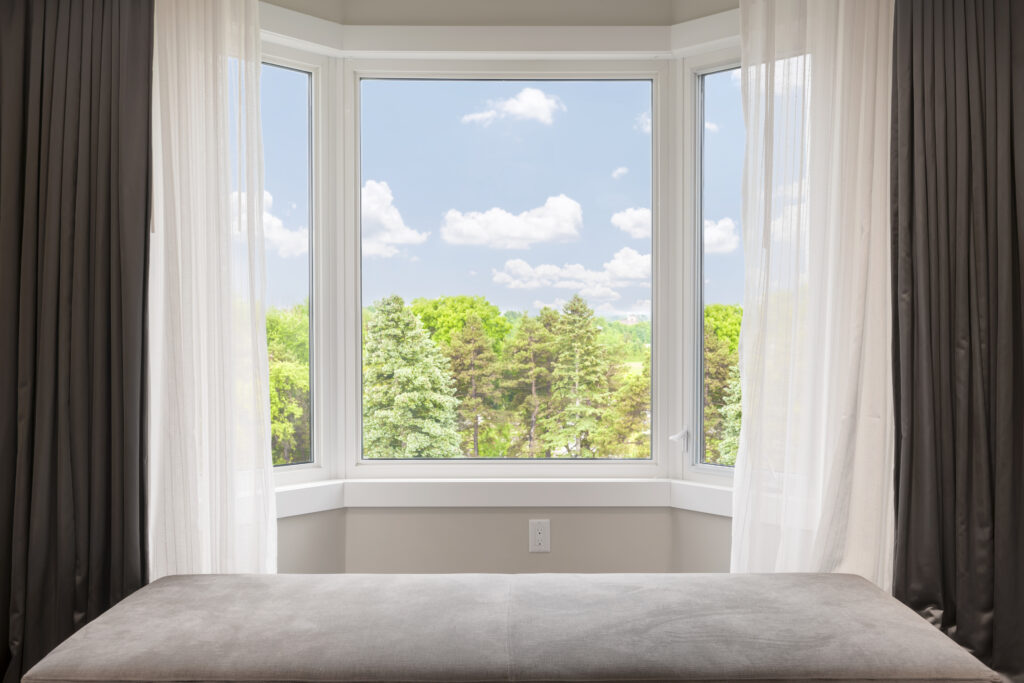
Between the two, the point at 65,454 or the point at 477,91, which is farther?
the point at 477,91

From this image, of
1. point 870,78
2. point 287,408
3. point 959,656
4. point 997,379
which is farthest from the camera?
point 287,408

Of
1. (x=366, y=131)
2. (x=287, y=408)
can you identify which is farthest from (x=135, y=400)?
(x=366, y=131)

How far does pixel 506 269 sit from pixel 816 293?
3.32 feet

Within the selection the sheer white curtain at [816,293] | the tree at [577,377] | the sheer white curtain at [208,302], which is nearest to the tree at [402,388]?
the tree at [577,377]

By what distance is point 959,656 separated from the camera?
140cm

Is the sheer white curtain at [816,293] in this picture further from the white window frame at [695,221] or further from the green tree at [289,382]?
the green tree at [289,382]

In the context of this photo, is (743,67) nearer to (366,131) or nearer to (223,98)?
(366,131)

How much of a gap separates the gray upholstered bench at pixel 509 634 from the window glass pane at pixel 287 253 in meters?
0.73

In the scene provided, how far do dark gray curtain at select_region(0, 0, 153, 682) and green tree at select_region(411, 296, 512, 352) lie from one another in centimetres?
92

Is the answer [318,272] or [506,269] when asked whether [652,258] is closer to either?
[506,269]

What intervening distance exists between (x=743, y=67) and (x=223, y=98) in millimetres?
1475

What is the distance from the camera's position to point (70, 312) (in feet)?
6.15

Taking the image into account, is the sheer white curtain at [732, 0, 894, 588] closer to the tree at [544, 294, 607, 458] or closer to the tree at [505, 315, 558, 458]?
the tree at [544, 294, 607, 458]

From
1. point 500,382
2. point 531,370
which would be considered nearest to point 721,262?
point 531,370
